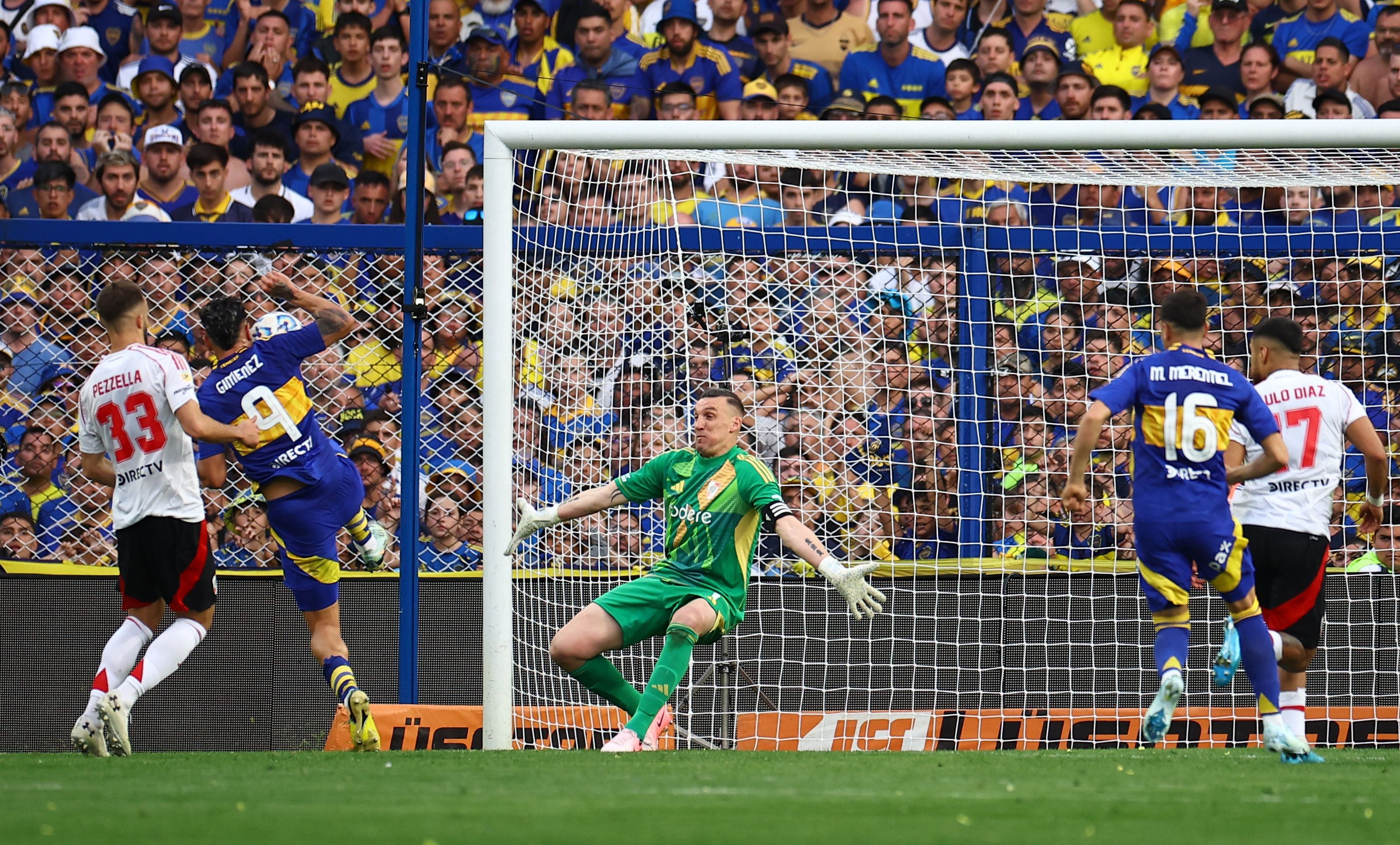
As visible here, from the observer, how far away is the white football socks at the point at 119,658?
6230 millimetres

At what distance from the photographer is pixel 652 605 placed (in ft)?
22.6

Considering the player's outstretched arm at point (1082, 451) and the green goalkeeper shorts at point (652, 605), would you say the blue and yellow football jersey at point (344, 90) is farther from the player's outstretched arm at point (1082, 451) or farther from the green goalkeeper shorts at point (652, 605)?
the player's outstretched arm at point (1082, 451)

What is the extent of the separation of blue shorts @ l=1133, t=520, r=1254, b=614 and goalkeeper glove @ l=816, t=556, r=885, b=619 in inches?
41.1

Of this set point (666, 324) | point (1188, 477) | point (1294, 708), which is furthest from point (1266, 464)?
point (666, 324)

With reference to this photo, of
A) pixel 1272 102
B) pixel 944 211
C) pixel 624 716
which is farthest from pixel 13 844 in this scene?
pixel 1272 102

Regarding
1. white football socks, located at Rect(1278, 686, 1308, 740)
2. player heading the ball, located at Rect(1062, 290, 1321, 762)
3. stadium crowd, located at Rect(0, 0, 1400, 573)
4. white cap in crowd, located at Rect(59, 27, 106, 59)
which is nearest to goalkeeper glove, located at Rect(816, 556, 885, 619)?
player heading the ball, located at Rect(1062, 290, 1321, 762)

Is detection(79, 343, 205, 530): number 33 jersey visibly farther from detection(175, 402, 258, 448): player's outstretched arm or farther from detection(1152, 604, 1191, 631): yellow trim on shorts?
detection(1152, 604, 1191, 631): yellow trim on shorts

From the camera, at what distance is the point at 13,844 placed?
3.27 metres

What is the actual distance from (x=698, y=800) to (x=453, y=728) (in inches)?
145

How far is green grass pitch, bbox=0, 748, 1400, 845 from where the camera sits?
346cm

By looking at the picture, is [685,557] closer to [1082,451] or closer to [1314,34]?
[1082,451]

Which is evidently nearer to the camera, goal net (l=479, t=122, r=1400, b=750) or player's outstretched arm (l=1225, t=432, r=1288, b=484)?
player's outstretched arm (l=1225, t=432, r=1288, b=484)

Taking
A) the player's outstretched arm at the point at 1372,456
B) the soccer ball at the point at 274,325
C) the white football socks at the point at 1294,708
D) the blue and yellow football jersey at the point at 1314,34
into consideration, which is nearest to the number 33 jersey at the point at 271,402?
the soccer ball at the point at 274,325

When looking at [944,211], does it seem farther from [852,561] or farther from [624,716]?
[624,716]
